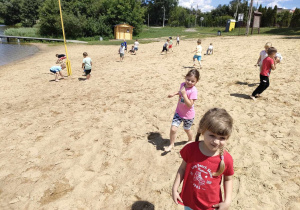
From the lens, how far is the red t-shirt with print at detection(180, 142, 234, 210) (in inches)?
71.6

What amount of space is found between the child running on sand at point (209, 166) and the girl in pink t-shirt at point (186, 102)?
4.77 ft

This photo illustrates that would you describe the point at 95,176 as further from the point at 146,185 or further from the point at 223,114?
the point at 223,114

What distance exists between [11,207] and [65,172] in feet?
3.03

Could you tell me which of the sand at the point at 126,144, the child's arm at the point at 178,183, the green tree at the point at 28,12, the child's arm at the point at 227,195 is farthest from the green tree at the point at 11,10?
the child's arm at the point at 227,195

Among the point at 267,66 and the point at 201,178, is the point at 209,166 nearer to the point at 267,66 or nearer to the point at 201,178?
the point at 201,178

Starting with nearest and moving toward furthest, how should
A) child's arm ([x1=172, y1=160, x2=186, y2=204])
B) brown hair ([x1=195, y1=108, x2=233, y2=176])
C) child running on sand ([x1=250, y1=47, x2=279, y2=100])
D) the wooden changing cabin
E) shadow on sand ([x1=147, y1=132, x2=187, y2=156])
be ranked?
brown hair ([x1=195, y1=108, x2=233, y2=176]) → child's arm ([x1=172, y1=160, x2=186, y2=204]) → shadow on sand ([x1=147, y1=132, x2=187, y2=156]) → child running on sand ([x1=250, y1=47, x2=279, y2=100]) → the wooden changing cabin

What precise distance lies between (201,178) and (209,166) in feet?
0.47

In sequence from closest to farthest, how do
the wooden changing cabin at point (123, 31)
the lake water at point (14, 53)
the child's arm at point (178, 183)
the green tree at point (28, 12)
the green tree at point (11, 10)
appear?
1. the child's arm at point (178, 183)
2. the lake water at point (14, 53)
3. the wooden changing cabin at point (123, 31)
4. the green tree at point (28, 12)
5. the green tree at point (11, 10)

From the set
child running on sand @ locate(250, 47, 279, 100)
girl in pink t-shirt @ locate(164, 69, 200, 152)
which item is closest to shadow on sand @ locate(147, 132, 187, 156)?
girl in pink t-shirt @ locate(164, 69, 200, 152)

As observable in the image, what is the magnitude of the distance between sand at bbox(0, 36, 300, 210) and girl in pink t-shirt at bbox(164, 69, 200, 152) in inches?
29.5

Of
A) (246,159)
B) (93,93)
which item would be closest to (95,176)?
(246,159)

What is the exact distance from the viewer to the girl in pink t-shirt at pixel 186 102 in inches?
129

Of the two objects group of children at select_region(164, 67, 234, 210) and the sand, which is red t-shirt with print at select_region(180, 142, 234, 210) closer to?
group of children at select_region(164, 67, 234, 210)

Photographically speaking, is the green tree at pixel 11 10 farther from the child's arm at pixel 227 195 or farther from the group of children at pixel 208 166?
the child's arm at pixel 227 195
